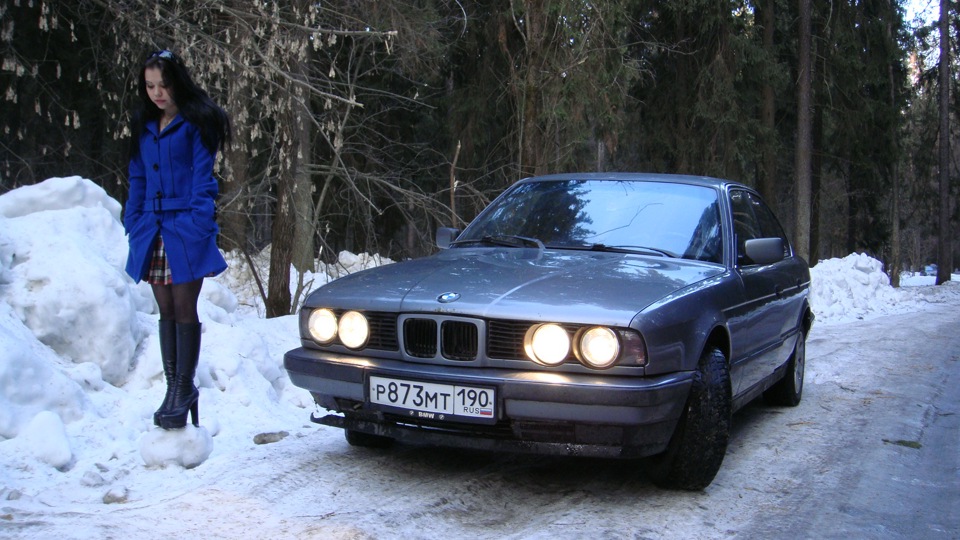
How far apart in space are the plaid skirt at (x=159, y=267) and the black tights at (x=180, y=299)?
37 millimetres

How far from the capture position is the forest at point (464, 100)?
8445mm

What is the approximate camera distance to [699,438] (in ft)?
12.5

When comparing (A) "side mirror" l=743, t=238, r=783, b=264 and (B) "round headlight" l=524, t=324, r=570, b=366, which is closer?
(B) "round headlight" l=524, t=324, r=570, b=366

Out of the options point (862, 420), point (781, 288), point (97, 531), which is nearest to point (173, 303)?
point (97, 531)

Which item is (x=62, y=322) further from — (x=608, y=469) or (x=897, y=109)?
(x=897, y=109)

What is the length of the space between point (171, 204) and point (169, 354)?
724 millimetres

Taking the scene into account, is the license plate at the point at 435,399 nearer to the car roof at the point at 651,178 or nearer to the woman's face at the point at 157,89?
the woman's face at the point at 157,89

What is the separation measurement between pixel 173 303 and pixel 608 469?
2.23 m

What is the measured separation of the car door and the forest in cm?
288

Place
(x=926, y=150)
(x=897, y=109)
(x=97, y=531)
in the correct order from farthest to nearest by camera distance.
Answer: (x=926, y=150), (x=897, y=109), (x=97, y=531)

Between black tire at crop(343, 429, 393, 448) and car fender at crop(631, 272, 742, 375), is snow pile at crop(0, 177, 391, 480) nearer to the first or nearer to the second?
black tire at crop(343, 429, 393, 448)

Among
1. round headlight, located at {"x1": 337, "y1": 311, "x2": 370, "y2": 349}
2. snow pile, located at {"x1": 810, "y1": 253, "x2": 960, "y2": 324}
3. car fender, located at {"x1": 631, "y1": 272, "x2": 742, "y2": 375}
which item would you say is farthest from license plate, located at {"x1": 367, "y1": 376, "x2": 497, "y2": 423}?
snow pile, located at {"x1": 810, "y1": 253, "x2": 960, "y2": 324}

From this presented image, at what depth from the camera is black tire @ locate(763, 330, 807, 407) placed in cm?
606

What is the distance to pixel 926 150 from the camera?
29.4 meters
